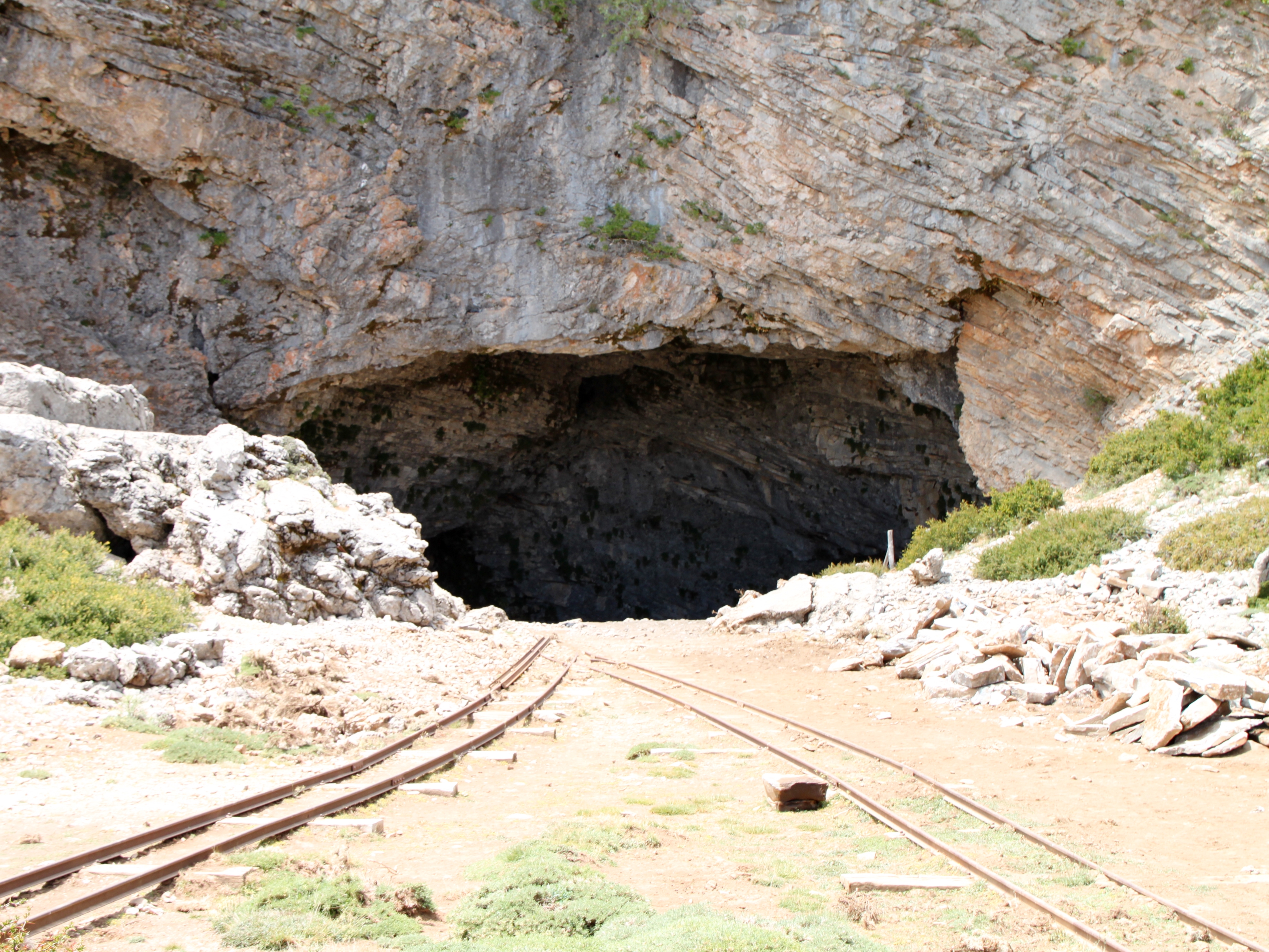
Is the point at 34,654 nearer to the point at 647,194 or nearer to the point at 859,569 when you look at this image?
the point at 859,569

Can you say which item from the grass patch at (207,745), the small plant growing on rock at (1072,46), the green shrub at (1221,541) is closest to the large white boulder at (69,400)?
the grass patch at (207,745)

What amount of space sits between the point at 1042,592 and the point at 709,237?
10839 mm

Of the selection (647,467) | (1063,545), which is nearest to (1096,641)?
(1063,545)

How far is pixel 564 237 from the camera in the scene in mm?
20359

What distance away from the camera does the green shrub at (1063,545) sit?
13789 mm

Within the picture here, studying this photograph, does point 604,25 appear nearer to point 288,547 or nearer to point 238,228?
point 238,228

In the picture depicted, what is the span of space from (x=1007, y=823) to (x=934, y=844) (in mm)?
791

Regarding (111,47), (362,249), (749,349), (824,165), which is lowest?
(749,349)

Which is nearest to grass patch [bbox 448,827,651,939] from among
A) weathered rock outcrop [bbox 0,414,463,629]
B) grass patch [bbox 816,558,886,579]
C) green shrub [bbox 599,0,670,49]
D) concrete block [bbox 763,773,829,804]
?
concrete block [bbox 763,773,829,804]

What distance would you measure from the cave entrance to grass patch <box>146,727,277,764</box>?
16.5 metres

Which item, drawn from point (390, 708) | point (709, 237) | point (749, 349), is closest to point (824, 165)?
point (709, 237)

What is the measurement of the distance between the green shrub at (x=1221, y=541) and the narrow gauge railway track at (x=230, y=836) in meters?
9.55

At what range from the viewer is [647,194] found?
20.2 metres

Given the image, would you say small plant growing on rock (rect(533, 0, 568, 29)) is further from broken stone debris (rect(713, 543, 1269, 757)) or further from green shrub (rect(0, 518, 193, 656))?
green shrub (rect(0, 518, 193, 656))
